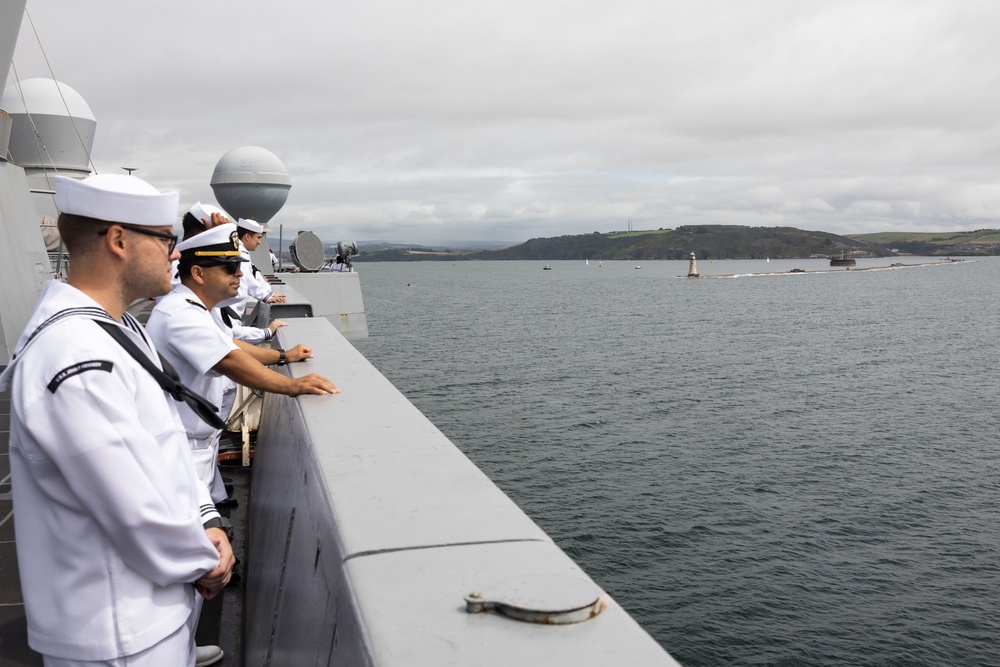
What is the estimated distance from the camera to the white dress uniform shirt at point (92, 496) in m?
1.80

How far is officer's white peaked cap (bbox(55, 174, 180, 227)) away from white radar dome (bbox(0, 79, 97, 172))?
26.0 metres

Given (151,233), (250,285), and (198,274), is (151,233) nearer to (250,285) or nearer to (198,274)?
(198,274)

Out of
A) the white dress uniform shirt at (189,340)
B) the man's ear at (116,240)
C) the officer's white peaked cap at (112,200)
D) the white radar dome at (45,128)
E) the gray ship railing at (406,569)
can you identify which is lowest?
the gray ship railing at (406,569)

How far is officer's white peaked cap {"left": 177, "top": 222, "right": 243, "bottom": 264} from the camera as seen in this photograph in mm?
3980

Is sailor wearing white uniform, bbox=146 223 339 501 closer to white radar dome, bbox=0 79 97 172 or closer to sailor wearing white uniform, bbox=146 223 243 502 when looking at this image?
sailor wearing white uniform, bbox=146 223 243 502

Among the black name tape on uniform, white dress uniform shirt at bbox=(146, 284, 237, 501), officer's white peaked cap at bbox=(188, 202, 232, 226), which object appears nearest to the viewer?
the black name tape on uniform

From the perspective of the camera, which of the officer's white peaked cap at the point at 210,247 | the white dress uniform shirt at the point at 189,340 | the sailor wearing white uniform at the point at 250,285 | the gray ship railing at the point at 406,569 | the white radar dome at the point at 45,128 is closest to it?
the gray ship railing at the point at 406,569

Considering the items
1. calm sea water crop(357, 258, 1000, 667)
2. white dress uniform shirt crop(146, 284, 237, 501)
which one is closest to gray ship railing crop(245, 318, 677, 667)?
white dress uniform shirt crop(146, 284, 237, 501)

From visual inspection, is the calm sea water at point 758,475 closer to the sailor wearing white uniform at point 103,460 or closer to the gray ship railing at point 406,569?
the gray ship railing at point 406,569

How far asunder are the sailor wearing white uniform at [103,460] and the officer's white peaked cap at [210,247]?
187cm

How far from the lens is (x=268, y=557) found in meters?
3.41

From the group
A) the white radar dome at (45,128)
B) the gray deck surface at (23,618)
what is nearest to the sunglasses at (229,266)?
the gray deck surface at (23,618)

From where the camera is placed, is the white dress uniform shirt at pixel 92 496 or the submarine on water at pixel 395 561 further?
the white dress uniform shirt at pixel 92 496

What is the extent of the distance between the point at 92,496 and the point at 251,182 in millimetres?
26620
